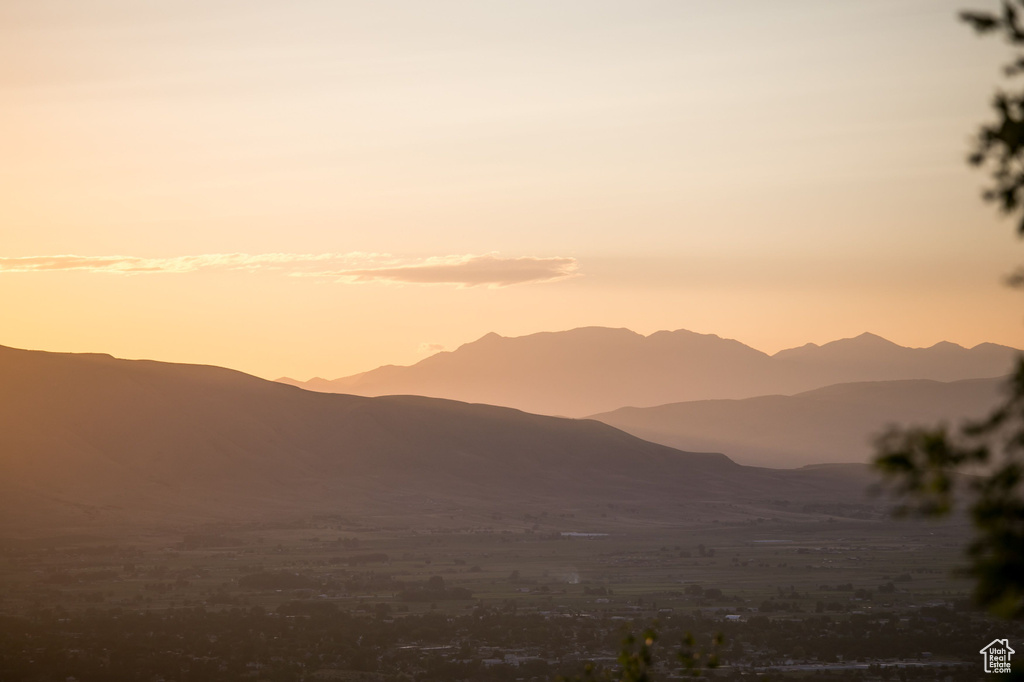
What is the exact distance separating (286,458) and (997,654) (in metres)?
120

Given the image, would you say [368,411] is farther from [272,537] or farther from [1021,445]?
[1021,445]

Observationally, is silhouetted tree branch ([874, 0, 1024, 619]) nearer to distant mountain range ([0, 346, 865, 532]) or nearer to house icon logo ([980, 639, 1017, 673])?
house icon logo ([980, 639, 1017, 673])

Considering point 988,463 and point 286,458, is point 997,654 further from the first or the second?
point 286,458

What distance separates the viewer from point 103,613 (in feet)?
226

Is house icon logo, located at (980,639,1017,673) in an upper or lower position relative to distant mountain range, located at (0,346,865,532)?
lower

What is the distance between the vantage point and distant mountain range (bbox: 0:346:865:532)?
450ft

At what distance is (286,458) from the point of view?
16138 centimetres

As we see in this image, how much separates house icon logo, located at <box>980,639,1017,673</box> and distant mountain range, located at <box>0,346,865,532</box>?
3303 inches

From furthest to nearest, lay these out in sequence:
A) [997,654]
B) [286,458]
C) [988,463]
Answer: [286,458] → [997,654] → [988,463]

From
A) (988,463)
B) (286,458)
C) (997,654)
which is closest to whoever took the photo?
(988,463)

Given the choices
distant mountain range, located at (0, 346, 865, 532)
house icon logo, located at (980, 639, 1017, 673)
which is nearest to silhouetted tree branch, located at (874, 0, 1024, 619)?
house icon logo, located at (980, 639, 1017, 673)

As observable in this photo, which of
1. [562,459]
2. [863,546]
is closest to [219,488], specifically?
[562,459]

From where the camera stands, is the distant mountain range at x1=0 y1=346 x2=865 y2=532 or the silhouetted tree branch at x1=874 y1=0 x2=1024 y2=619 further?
the distant mountain range at x1=0 y1=346 x2=865 y2=532

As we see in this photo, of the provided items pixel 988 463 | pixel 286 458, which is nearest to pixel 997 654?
pixel 988 463
